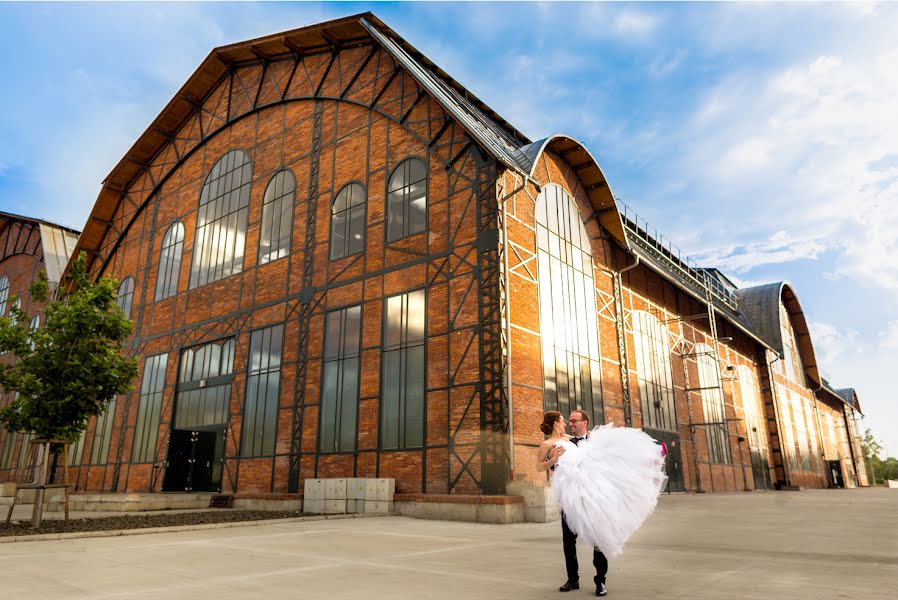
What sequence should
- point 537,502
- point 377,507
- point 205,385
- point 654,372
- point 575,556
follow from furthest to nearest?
point 654,372 → point 205,385 → point 377,507 → point 537,502 → point 575,556

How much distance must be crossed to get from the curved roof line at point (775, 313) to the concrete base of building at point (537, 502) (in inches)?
1139

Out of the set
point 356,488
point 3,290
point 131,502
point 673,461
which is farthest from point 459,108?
point 3,290

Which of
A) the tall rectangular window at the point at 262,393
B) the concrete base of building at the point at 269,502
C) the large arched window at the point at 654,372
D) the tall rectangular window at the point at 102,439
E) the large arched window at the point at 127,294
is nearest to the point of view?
the concrete base of building at the point at 269,502

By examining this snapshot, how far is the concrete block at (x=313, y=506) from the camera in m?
16.3

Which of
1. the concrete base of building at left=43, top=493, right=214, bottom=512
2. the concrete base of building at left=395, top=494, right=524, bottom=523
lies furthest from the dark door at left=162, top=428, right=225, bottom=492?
the concrete base of building at left=395, top=494, right=524, bottom=523

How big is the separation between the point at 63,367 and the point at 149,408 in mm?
13934

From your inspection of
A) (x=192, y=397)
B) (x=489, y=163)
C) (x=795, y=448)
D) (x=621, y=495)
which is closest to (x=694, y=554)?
(x=621, y=495)

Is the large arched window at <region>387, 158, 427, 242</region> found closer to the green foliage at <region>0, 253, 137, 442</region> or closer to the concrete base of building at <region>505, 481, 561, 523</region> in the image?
the concrete base of building at <region>505, 481, 561, 523</region>

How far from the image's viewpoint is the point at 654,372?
25516 millimetres

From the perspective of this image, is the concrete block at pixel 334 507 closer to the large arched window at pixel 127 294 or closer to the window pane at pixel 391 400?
the window pane at pixel 391 400

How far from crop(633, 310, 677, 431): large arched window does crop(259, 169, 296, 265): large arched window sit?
1491cm

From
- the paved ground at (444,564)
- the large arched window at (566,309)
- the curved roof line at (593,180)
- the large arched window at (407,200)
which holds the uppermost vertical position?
the curved roof line at (593,180)

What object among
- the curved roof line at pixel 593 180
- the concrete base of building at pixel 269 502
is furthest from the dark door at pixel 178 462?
the curved roof line at pixel 593 180

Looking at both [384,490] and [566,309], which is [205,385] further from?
[566,309]
